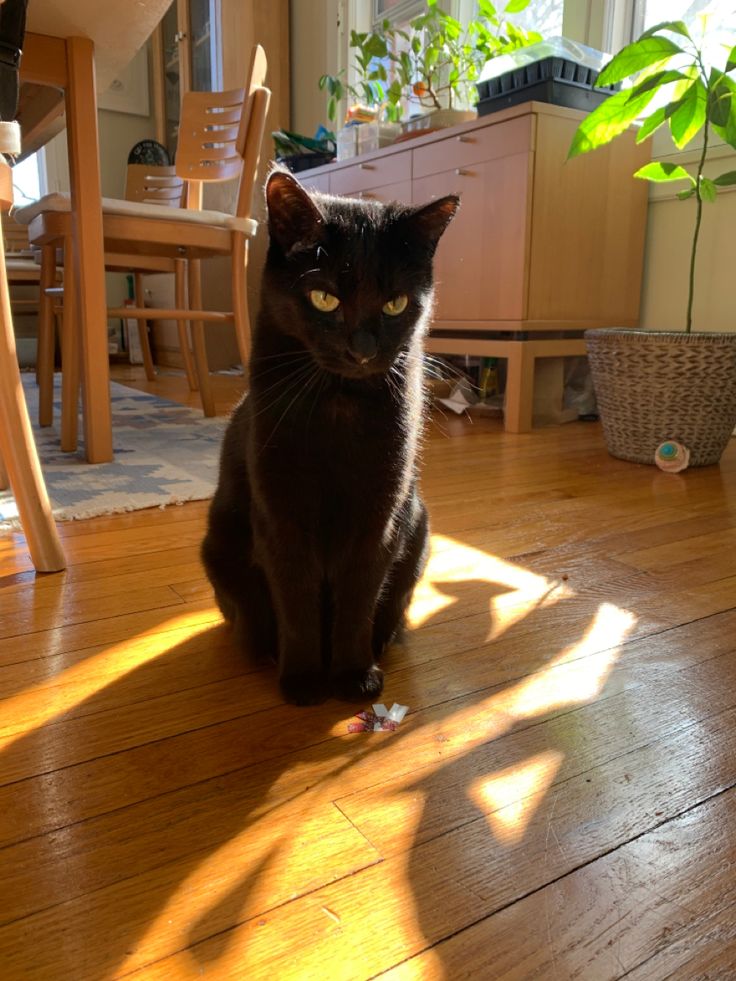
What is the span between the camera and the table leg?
Answer: 1.77 meters

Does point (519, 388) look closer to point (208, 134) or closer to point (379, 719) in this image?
point (208, 134)

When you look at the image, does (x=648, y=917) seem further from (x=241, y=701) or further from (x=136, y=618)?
(x=136, y=618)

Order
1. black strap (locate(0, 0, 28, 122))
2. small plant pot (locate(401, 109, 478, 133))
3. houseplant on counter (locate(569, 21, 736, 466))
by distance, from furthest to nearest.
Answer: small plant pot (locate(401, 109, 478, 133))
houseplant on counter (locate(569, 21, 736, 466))
black strap (locate(0, 0, 28, 122))

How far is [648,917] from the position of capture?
1.77 feet

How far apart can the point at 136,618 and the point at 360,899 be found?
0.62m

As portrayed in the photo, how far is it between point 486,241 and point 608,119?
707 mm

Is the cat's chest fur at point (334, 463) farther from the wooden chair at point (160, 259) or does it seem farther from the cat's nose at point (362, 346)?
the wooden chair at point (160, 259)

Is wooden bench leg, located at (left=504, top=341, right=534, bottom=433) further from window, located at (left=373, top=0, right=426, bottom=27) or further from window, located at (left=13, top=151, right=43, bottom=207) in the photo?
window, located at (left=13, top=151, right=43, bottom=207)

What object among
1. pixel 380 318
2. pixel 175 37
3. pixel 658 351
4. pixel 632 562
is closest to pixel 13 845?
pixel 380 318

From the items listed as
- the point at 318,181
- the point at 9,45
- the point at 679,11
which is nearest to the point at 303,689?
the point at 9,45

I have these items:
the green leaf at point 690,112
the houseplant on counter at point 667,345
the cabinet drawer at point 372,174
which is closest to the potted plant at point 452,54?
the cabinet drawer at point 372,174

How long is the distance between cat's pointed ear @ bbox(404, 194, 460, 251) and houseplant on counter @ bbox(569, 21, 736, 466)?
1.23 m

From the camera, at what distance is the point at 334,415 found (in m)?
0.81

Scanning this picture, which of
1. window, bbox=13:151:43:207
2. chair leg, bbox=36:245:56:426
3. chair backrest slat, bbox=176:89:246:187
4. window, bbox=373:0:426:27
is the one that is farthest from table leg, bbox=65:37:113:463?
window, bbox=13:151:43:207
